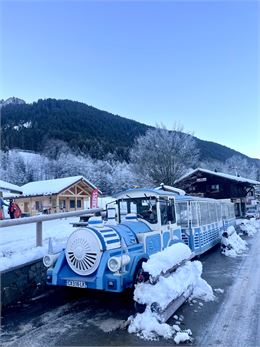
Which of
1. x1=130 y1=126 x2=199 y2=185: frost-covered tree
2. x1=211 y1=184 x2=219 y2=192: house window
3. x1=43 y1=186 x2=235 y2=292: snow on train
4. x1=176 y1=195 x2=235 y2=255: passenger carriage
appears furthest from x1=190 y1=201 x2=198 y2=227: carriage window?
x1=211 y1=184 x2=219 y2=192: house window

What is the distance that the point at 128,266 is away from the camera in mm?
5453

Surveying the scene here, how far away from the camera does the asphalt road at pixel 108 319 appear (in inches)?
163

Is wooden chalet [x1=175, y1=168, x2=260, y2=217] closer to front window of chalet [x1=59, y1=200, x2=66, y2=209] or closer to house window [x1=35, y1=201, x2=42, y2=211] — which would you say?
front window of chalet [x1=59, y1=200, x2=66, y2=209]

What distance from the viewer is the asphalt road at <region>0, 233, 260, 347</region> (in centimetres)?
414

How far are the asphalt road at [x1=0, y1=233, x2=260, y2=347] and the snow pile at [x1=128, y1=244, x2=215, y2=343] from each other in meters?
0.16

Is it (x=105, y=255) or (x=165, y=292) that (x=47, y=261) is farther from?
(x=165, y=292)

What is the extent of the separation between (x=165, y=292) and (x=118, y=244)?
1.30 meters

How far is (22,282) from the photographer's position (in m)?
6.00

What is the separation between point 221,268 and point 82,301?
182 inches

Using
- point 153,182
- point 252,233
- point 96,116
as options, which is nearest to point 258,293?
point 252,233

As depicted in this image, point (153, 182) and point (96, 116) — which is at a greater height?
point (96, 116)

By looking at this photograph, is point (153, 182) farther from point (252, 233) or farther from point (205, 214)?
point (205, 214)

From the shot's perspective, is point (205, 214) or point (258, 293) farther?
point (205, 214)

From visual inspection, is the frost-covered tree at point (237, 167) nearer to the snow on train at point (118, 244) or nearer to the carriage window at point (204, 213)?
the carriage window at point (204, 213)
